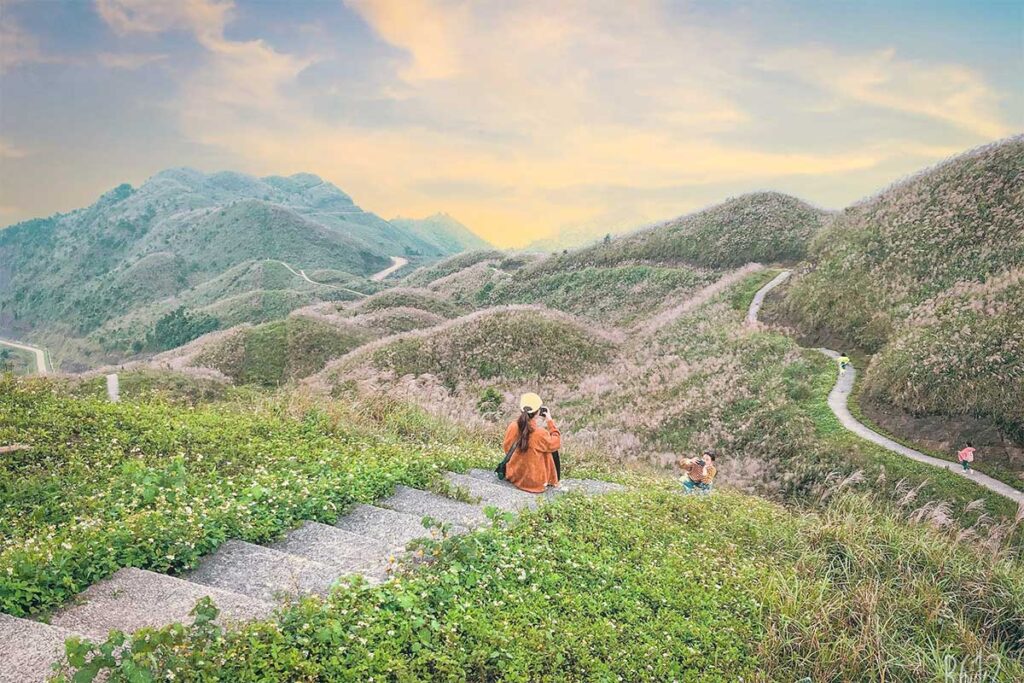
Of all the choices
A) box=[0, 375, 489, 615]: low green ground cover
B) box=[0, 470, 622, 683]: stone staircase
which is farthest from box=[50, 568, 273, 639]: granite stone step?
box=[0, 375, 489, 615]: low green ground cover

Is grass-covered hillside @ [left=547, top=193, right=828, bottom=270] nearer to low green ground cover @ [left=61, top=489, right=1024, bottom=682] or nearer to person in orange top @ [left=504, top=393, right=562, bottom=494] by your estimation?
person in orange top @ [left=504, top=393, right=562, bottom=494]

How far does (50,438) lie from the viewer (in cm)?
1098

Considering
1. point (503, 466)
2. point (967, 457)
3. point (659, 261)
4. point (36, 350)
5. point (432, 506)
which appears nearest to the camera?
point (432, 506)

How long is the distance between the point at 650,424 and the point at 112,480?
1972 centimetres

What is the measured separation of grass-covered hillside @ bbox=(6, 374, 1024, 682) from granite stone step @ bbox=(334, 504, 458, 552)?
0.27 meters

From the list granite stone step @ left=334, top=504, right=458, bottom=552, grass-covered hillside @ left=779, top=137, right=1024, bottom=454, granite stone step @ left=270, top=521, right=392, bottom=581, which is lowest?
granite stone step @ left=334, top=504, right=458, bottom=552

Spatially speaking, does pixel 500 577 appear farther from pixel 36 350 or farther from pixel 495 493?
pixel 36 350

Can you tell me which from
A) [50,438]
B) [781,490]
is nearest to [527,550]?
[50,438]

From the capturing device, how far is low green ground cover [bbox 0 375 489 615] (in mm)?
6629

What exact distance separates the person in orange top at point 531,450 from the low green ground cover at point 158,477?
1.35 metres

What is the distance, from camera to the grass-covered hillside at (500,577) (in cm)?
579

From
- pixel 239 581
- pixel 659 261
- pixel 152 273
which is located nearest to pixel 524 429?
pixel 239 581

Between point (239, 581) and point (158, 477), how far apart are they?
3.18m

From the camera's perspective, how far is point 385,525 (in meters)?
8.97
